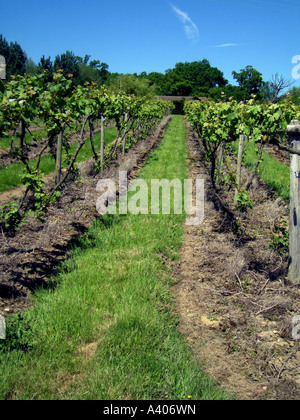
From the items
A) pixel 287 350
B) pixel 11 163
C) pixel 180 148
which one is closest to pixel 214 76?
pixel 180 148

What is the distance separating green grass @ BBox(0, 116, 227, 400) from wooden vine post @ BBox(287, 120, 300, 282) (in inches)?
55.5

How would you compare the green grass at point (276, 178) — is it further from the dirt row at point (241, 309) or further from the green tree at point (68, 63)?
the green tree at point (68, 63)

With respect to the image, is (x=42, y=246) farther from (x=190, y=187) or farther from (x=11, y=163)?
(x=11, y=163)

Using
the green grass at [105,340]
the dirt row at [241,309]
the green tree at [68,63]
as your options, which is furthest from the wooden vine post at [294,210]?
the green tree at [68,63]

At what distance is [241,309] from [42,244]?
2729mm

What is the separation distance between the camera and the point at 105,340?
3.08 m

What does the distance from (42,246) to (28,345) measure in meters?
2.24

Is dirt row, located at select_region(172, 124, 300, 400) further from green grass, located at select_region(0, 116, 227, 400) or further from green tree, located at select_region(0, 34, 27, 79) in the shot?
green tree, located at select_region(0, 34, 27, 79)

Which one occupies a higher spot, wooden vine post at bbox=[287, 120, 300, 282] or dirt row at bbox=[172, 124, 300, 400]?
wooden vine post at bbox=[287, 120, 300, 282]

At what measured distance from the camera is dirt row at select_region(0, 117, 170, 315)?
3879 mm

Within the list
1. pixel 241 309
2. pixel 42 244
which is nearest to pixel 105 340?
pixel 241 309

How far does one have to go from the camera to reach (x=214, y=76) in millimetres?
98938

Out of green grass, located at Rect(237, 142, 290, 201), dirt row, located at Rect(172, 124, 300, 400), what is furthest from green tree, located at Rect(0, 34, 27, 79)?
dirt row, located at Rect(172, 124, 300, 400)

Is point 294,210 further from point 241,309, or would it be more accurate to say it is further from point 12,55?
point 12,55
